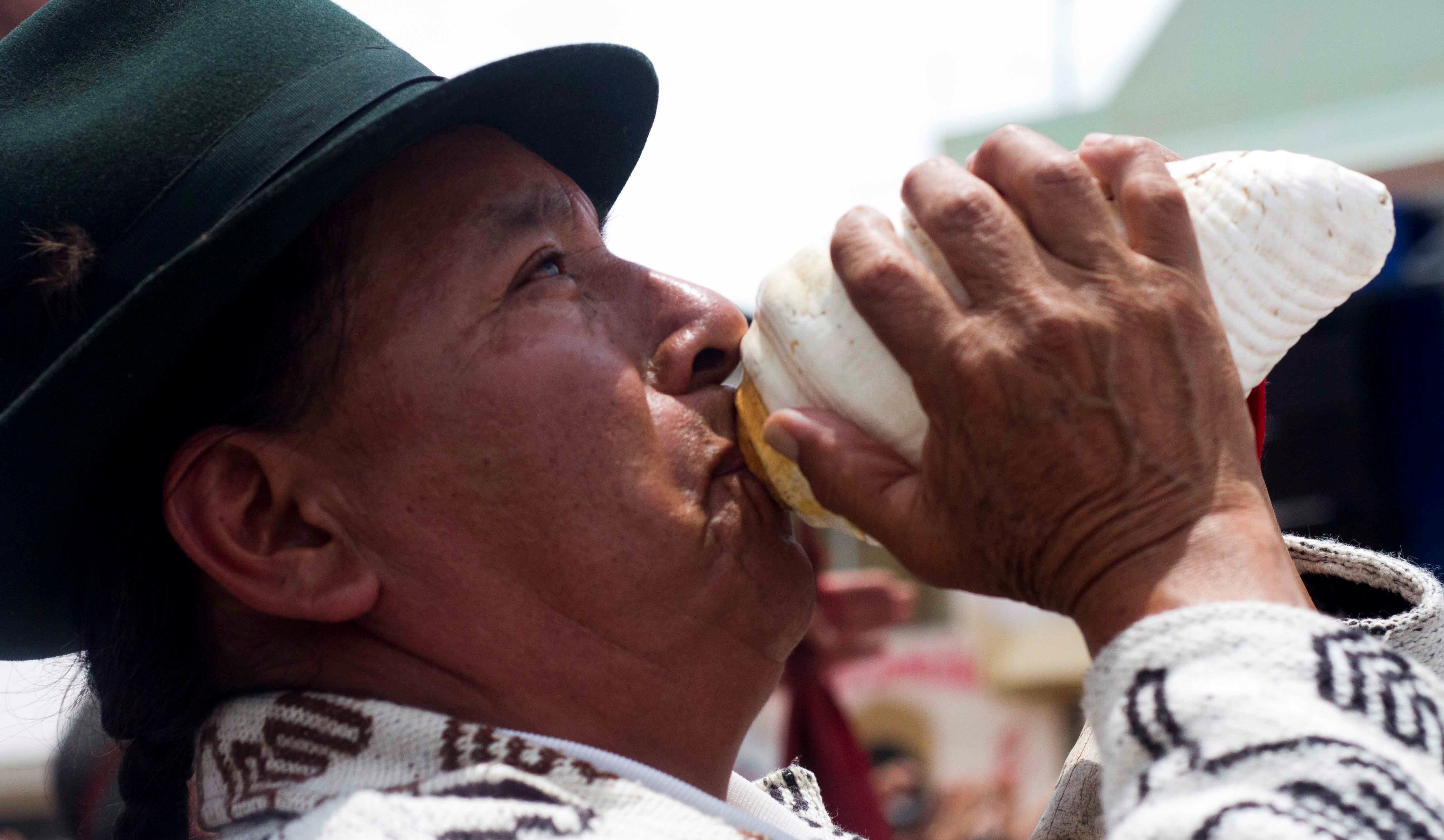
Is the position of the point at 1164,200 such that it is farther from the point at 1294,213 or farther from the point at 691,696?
the point at 691,696

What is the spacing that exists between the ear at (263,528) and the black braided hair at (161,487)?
0.12ft

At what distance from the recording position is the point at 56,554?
1628 millimetres

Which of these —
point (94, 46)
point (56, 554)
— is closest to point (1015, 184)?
point (94, 46)

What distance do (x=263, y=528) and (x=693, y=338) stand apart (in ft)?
2.06

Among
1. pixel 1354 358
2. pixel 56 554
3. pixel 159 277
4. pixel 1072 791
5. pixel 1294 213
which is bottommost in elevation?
pixel 1354 358

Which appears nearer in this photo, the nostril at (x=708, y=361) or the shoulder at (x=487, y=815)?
the shoulder at (x=487, y=815)

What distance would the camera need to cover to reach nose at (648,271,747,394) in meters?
1.61

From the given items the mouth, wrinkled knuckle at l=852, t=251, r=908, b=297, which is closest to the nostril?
the mouth

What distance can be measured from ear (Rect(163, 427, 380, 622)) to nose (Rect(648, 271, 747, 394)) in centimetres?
47

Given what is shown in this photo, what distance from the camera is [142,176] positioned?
145 cm

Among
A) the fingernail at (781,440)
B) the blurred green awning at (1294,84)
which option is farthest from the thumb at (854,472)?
the blurred green awning at (1294,84)

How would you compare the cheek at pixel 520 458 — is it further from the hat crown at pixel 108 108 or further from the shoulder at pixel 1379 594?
the shoulder at pixel 1379 594

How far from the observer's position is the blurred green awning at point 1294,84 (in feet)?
22.6

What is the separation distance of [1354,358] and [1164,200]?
501cm
